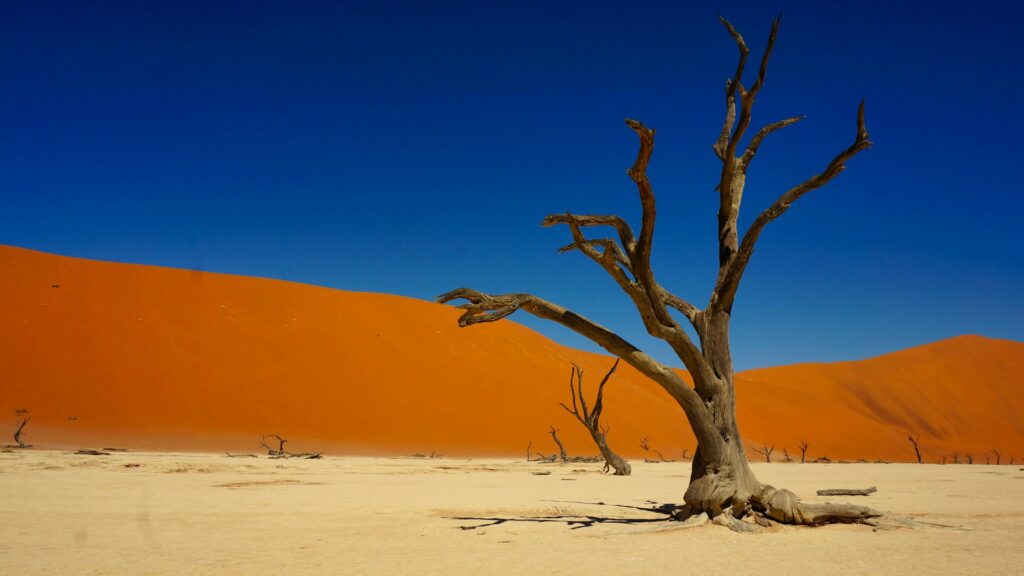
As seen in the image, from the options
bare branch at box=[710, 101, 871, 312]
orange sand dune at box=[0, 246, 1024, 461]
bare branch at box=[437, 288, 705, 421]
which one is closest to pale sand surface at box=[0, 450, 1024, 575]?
bare branch at box=[437, 288, 705, 421]

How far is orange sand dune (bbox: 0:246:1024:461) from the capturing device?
3077 centimetres

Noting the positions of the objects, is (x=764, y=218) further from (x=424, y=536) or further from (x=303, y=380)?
(x=303, y=380)

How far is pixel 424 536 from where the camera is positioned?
658cm

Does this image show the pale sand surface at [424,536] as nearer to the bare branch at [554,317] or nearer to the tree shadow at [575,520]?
the tree shadow at [575,520]

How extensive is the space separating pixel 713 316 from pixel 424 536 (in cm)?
402

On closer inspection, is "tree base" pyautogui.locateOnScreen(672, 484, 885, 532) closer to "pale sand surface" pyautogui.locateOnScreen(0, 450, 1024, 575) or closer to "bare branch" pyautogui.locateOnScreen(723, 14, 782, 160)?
"pale sand surface" pyautogui.locateOnScreen(0, 450, 1024, 575)

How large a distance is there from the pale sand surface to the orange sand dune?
19820 mm

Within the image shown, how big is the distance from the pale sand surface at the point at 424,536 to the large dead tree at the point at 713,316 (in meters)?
0.46

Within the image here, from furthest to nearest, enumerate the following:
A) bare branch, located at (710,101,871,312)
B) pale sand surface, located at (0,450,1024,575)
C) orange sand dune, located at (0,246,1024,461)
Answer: orange sand dune, located at (0,246,1024,461)
bare branch, located at (710,101,871,312)
pale sand surface, located at (0,450,1024,575)

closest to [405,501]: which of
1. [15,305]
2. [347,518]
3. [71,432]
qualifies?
[347,518]

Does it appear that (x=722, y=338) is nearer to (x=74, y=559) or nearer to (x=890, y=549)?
(x=890, y=549)

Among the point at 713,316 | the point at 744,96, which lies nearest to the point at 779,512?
the point at 713,316

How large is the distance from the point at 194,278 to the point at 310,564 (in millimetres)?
45383

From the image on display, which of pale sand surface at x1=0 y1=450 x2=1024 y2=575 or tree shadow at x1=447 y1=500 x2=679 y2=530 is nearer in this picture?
pale sand surface at x1=0 y1=450 x2=1024 y2=575
